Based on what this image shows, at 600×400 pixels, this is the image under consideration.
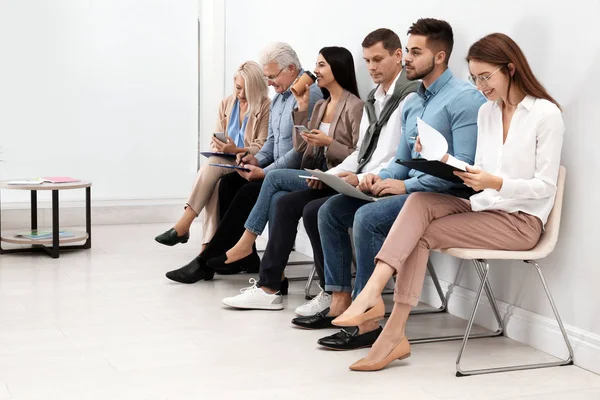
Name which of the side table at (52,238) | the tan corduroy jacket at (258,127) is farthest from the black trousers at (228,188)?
the side table at (52,238)

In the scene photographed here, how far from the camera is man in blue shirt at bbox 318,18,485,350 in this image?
3275 mm

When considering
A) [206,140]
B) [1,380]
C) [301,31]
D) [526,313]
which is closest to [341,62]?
[301,31]

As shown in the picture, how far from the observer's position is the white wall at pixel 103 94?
6598 mm

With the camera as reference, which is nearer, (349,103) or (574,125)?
(574,125)

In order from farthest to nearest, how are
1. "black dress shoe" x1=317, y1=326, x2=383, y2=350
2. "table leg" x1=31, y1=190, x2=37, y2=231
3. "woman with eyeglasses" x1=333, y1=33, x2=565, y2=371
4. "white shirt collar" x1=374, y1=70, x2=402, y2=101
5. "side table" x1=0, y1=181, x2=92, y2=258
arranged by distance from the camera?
"table leg" x1=31, y1=190, x2=37, y2=231 < "side table" x1=0, y1=181, x2=92, y2=258 < "white shirt collar" x1=374, y1=70, x2=402, y2=101 < "black dress shoe" x1=317, y1=326, x2=383, y2=350 < "woman with eyeglasses" x1=333, y1=33, x2=565, y2=371

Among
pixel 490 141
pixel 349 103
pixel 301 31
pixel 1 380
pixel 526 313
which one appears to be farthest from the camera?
pixel 301 31

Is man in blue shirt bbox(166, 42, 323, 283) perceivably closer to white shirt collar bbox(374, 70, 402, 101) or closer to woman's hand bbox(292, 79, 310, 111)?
woman's hand bbox(292, 79, 310, 111)

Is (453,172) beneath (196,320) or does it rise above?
above

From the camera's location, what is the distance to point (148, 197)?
714 centimetres

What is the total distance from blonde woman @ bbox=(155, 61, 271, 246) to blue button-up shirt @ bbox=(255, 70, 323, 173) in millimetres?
137

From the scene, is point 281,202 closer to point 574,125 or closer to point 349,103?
point 349,103

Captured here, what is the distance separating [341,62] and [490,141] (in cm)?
136

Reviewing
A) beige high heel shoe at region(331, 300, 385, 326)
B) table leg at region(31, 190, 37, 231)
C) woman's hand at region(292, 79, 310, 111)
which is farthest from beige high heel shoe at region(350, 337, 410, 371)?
table leg at region(31, 190, 37, 231)

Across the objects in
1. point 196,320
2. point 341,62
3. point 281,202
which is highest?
point 341,62
